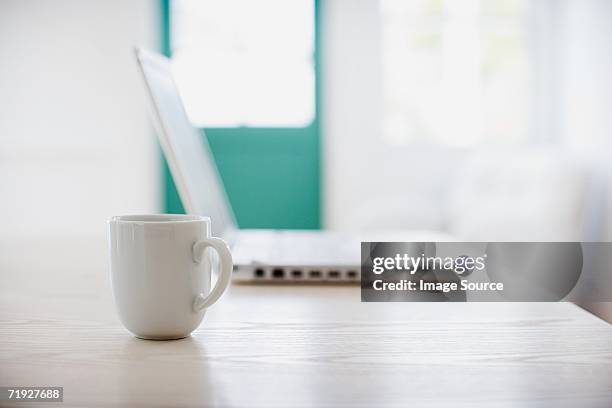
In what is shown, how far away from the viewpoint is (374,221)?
248cm

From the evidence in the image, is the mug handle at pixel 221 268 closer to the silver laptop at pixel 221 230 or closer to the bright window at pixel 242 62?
the silver laptop at pixel 221 230

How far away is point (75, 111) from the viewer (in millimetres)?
3160

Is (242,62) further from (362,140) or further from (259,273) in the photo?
(259,273)

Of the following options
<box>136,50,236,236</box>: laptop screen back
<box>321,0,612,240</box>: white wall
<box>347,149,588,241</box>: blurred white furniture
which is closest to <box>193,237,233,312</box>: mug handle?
<box>136,50,236,236</box>: laptop screen back

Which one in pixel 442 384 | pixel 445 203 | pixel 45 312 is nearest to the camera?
pixel 442 384

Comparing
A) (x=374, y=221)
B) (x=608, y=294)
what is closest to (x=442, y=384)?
(x=608, y=294)

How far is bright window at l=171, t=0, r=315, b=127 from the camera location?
10.6 feet

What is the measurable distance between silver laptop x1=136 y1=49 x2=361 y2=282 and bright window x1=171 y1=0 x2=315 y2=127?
2.13m

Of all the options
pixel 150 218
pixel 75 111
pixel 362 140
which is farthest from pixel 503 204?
pixel 75 111

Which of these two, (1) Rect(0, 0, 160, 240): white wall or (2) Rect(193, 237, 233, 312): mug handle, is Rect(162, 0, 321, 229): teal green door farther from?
(2) Rect(193, 237, 233, 312): mug handle

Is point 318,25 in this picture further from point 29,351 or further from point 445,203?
point 29,351

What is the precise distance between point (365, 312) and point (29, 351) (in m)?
0.33

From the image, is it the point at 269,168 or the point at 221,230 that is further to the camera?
the point at 269,168

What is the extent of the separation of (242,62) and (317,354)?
2916 millimetres
